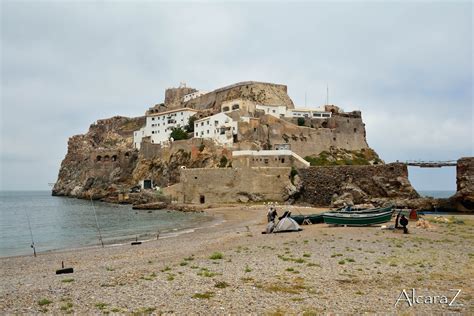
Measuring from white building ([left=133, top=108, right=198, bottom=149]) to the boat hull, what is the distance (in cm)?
5383

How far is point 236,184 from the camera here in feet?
156

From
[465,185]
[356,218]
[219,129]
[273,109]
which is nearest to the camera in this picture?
[356,218]

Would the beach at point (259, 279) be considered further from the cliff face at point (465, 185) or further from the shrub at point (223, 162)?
the shrub at point (223, 162)

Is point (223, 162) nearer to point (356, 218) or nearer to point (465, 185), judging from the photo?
point (465, 185)

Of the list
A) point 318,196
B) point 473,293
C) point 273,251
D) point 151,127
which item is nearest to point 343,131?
point 318,196

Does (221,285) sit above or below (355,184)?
below

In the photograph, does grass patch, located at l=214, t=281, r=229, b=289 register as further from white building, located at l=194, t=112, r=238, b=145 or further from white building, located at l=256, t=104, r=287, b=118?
white building, located at l=256, t=104, r=287, b=118

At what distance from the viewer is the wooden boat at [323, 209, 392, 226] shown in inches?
912

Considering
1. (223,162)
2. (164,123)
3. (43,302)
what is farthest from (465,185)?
(164,123)

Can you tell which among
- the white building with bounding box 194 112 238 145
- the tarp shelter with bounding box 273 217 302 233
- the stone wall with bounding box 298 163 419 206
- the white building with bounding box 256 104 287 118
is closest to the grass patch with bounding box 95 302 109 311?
the tarp shelter with bounding box 273 217 302 233

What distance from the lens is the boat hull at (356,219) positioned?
23.2m

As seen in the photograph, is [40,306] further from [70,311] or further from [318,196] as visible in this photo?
[318,196]

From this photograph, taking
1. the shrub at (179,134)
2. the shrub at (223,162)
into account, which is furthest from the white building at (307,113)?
the shrub at (223,162)

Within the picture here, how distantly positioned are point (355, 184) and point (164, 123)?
46771 millimetres
